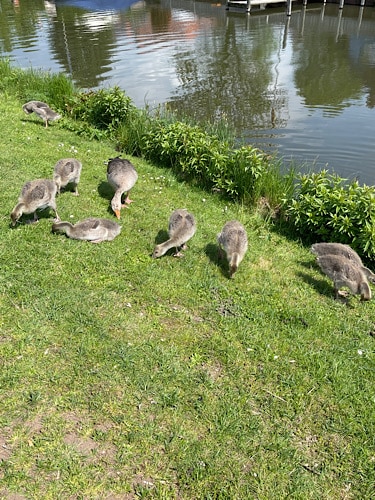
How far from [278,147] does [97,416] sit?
12.3 m

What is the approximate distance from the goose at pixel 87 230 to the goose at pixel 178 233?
1.04m

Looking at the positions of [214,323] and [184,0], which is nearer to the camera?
[214,323]

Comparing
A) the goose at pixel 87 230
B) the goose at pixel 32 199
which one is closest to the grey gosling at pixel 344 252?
the goose at pixel 87 230

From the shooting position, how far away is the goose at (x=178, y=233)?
7.28 meters

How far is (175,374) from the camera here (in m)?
5.29

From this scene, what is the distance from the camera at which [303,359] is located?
5.70 meters

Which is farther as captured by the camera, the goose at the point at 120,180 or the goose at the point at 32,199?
the goose at the point at 120,180

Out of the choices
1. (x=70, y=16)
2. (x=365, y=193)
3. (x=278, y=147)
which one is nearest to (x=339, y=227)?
(x=365, y=193)

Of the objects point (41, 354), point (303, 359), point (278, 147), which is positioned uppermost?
point (41, 354)

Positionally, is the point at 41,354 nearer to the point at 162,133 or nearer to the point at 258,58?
the point at 162,133

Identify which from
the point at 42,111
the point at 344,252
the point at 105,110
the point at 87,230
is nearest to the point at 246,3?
the point at 105,110

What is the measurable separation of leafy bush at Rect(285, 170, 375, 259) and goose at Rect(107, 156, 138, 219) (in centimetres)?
357

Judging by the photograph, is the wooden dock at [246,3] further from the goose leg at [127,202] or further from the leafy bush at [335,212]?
the goose leg at [127,202]

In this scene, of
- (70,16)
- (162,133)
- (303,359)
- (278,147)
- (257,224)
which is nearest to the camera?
(303,359)
